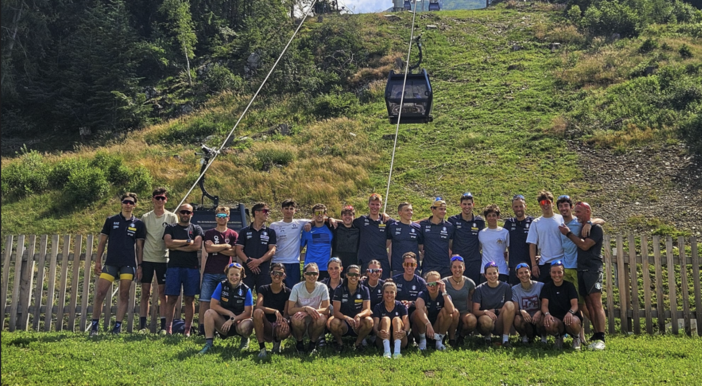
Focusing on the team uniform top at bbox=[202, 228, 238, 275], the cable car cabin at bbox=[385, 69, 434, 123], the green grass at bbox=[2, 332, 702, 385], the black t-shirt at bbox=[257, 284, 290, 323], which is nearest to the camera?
the green grass at bbox=[2, 332, 702, 385]

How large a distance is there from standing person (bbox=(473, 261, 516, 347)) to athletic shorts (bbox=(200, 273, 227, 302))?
3.42 meters

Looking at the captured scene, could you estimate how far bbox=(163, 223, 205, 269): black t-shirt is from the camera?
25.2 feet

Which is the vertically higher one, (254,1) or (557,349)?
(254,1)

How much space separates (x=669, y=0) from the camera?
3975cm

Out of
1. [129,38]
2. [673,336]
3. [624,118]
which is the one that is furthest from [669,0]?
[673,336]

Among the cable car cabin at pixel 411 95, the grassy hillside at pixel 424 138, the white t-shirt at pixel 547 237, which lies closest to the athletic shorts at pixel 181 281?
the white t-shirt at pixel 547 237

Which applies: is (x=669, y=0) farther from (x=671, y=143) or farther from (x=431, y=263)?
(x=431, y=263)

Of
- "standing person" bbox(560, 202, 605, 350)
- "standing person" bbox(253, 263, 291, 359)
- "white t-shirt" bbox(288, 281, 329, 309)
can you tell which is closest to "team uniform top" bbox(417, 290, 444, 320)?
"white t-shirt" bbox(288, 281, 329, 309)

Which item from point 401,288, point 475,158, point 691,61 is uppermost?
point 691,61

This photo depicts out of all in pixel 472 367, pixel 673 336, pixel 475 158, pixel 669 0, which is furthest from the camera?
pixel 669 0

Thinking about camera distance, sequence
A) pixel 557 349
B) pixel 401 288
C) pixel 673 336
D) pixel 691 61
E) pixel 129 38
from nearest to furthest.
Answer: pixel 557 349, pixel 401 288, pixel 673 336, pixel 691 61, pixel 129 38

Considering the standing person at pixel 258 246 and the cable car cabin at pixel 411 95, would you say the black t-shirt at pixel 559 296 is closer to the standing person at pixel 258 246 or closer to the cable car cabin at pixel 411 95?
the standing person at pixel 258 246

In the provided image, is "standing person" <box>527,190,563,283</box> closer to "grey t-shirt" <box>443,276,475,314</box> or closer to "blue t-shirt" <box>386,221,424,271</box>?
"grey t-shirt" <box>443,276,475,314</box>

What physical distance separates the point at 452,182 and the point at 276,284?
1081cm
